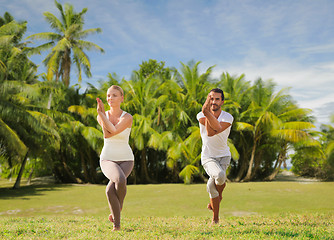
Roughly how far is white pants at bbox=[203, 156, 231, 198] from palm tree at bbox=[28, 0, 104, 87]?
2311 cm

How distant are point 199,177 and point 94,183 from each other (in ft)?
24.8

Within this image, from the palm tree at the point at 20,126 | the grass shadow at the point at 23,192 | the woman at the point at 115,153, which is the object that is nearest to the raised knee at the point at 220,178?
the woman at the point at 115,153

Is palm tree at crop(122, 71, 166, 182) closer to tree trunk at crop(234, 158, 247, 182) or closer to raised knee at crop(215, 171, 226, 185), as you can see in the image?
tree trunk at crop(234, 158, 247, 182)

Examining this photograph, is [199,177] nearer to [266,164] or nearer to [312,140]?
[266,164]

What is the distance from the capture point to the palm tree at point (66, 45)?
27344mm

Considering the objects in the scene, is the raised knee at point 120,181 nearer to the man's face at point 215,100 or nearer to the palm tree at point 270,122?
the man's face at point 215,100

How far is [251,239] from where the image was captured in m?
4.48

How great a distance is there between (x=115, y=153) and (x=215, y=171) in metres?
1.58

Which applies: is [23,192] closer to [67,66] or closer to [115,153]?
[67,66]

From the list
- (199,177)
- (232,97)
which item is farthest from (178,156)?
(232,97)

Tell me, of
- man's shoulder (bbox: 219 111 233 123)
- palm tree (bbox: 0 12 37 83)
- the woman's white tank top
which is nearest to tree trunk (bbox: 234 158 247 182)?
palm tree (bbox: 0 12 37 83)

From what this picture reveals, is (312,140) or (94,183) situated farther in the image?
(94,183)

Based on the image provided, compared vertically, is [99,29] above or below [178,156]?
above

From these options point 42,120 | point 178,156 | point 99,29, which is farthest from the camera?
point 99,29
